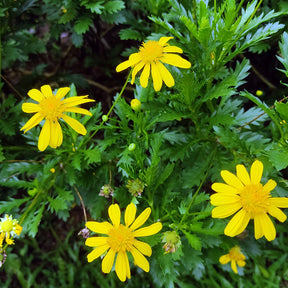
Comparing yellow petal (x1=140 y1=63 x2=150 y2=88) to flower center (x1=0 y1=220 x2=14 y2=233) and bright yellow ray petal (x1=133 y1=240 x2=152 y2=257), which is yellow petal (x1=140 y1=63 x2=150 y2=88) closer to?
bright yellow ray petal (x1=133 y1=240 x2=152 y2=257)

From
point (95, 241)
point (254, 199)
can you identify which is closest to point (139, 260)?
point (95, 241)

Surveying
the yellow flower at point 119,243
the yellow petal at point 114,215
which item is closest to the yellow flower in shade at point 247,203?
the yellow flower at point 119,243

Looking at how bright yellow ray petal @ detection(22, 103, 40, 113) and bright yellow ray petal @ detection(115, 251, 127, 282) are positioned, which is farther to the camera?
bright yellow ray petal @ detection(22, 103, 40, 113)

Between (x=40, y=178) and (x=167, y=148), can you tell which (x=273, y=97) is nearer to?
(x=167, y=148)

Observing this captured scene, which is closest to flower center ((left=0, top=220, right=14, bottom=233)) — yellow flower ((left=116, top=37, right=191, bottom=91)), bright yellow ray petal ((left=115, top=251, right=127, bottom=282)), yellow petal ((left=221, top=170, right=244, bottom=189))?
bright yellow ray petal ((left=115, top=251, right=127, bottom=282))

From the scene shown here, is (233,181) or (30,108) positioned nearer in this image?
(233,181)

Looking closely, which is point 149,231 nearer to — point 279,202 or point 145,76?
point 279,202

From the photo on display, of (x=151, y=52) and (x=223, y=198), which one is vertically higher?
(x=151, y=52)

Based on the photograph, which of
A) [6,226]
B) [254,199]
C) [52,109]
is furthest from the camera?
[6,226]
